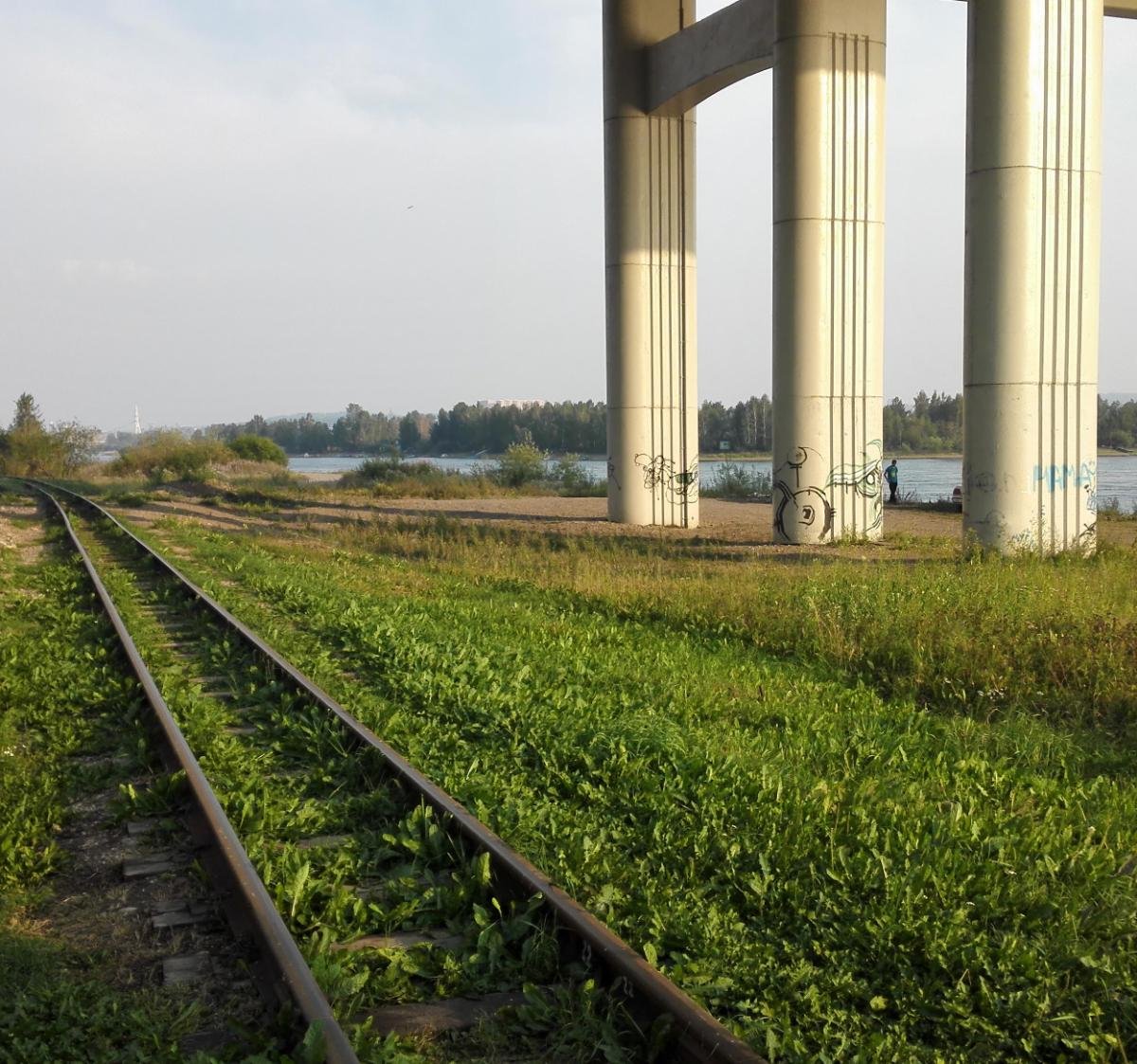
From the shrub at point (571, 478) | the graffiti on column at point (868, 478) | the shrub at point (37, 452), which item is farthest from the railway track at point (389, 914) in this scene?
the shrub at point (37, 452)

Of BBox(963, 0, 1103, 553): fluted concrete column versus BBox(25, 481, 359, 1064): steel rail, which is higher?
BBox(963, 0, 1103, 553): fluted concrete column

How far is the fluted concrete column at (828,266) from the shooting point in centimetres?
2216

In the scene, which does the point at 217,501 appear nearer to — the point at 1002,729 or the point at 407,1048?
the point at 1002,729

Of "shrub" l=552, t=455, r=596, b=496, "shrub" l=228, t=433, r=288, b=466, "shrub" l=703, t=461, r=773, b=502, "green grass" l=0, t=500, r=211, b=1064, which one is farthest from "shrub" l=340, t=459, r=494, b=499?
"green grass" l=0, t=500, r=211, b=1064

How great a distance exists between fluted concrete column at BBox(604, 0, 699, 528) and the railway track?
21.8 meters

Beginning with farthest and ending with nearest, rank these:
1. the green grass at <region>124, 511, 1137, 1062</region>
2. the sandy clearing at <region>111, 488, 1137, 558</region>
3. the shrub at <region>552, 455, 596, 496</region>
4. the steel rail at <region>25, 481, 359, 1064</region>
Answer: the shrub at <region>552, 455, 596, 496</region> → the sandy clearing at <region>111, 488, 1137, 558</region> → the green grass at <region>124, 511, 1137, 1062</region> → the steel rail at <region>25, 481, 359, 1064</region>

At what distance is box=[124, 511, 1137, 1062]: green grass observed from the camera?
419 cm

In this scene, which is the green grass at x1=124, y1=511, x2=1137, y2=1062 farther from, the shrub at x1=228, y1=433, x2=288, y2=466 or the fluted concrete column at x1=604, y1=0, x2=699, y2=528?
the shrub at x1=228, y1=433, x2=288, y2=466

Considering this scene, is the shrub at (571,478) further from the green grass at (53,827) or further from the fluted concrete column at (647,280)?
the green grass at (53,827)

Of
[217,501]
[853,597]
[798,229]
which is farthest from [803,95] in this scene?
[217,501]

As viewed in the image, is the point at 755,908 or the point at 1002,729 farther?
the point at 1002,729

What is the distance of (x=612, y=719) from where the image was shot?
7.84 meters

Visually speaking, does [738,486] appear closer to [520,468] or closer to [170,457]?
[520,468]

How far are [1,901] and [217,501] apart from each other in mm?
34769
